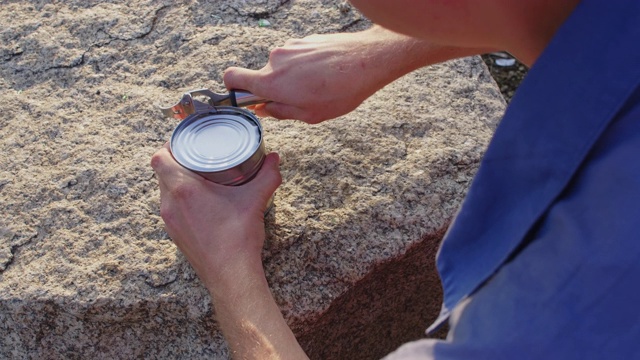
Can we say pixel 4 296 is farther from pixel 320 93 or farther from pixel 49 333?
pixel 320 93

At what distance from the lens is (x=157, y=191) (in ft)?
4.84

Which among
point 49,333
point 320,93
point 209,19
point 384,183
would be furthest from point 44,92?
point 384,183

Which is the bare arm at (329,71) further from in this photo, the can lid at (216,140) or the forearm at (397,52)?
the can lid at (216,140)

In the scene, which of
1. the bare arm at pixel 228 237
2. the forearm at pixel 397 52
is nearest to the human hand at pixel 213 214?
the bare arm at pixel 228 237

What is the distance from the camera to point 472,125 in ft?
5.21

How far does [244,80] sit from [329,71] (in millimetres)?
165

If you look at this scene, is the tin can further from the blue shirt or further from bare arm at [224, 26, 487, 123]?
the blue shirt

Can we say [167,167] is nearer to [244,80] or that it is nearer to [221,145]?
[221,145]

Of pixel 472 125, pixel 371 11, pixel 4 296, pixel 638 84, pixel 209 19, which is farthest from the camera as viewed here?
pixel 209 19

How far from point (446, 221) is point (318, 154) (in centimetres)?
30

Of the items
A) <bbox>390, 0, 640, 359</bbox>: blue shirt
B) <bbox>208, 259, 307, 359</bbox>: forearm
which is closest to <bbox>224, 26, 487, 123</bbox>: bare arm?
<bbox>208, 259, 307, 359</bbox>: forearm

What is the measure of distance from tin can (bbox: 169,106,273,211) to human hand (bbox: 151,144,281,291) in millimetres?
20

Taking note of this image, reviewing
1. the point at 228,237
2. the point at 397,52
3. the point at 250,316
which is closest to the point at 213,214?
the point at 228,237

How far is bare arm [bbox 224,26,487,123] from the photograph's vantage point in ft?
4.50
